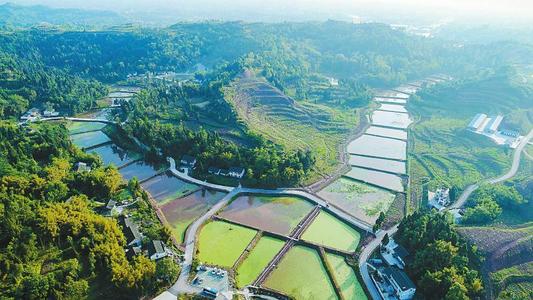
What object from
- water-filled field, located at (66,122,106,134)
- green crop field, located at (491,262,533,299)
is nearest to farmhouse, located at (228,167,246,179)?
green crop field, located at (491,262,533,299)

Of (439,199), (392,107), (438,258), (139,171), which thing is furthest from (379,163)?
(139,171)

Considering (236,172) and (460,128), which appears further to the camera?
(460,128)

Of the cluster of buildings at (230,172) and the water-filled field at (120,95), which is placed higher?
the cluster of buildings at (230,172)


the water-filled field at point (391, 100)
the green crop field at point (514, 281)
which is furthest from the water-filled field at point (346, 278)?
the water-filled field at point (391, 100)

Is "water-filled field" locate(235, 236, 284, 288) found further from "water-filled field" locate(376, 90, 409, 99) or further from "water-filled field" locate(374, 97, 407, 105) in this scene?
"water-filled field" locate(376, 90, 409, 99)

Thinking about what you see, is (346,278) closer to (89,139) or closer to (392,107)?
(89,139)

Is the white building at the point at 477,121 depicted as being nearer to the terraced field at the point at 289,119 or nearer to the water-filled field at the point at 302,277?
the terraced field at the point at 289,119

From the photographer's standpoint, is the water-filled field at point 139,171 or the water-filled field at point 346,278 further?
the water-filled field at point 139,171

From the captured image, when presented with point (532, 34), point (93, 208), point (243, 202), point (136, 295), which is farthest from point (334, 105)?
point (532, 34)
